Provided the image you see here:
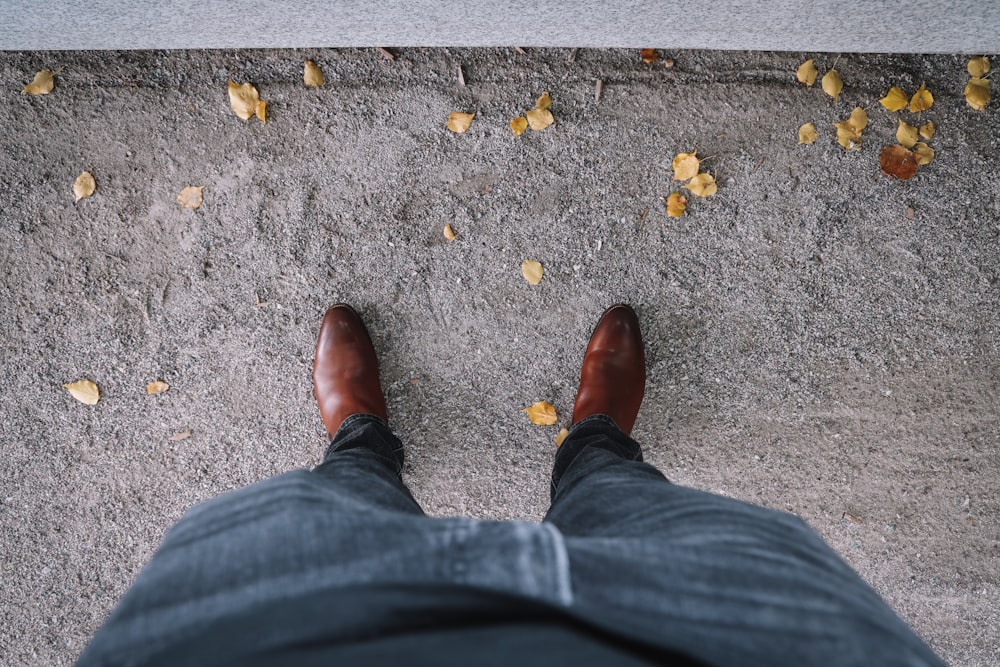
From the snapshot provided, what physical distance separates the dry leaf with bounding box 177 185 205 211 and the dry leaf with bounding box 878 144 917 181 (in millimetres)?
2069

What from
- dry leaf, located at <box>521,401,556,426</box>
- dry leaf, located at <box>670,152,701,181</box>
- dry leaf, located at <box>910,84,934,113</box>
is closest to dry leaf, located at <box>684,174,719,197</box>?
dry leaf, located at <box>670,152,701,181</box>

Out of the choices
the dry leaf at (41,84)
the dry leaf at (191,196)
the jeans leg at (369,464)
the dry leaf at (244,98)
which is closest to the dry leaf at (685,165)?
the jeans leg at (369,464)

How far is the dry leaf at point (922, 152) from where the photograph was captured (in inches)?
70.1

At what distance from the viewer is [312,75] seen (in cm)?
179

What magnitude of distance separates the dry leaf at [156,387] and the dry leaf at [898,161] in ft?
7.53

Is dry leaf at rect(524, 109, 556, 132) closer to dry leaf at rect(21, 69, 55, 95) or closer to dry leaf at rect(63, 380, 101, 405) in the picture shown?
dry leaf at rect(21, 69, 55, 95)

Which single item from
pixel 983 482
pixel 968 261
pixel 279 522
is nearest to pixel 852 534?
pixel 983 482

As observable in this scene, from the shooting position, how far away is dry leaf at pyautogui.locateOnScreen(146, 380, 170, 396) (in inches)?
72.5

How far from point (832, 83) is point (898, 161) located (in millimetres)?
308

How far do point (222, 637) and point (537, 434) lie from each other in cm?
121

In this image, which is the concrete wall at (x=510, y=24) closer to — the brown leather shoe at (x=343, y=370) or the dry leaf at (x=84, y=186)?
the dry leaf at (x=84, y=186)

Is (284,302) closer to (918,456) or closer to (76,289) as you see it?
(76,289)

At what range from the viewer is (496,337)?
1.84 meters

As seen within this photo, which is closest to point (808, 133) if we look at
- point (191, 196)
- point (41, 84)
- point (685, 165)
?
point (685, 165)
